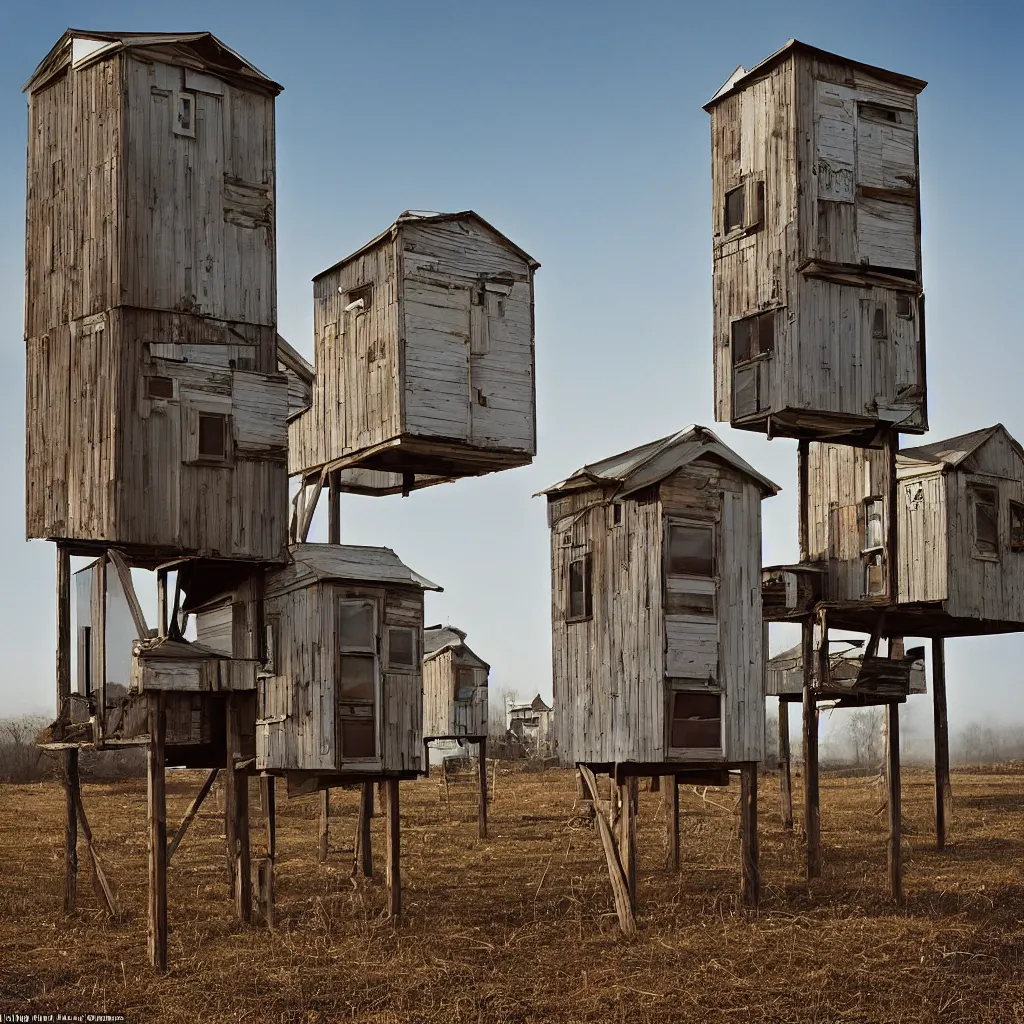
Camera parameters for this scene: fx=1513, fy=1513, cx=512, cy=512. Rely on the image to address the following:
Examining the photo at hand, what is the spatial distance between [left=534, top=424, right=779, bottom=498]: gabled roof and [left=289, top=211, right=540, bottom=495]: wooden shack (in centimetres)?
237

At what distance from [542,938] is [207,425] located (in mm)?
10528

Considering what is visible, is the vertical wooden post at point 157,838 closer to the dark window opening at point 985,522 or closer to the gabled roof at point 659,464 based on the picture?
the gabled roof at point 659,464

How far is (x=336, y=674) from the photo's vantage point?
27.7 meters

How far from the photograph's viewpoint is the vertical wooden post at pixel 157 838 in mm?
23609

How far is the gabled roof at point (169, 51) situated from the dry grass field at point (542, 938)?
49.9 feet

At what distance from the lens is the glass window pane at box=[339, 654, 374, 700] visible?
27.8 meters

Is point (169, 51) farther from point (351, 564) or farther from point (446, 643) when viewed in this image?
point (446, 643)

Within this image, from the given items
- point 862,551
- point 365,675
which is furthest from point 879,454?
point 365,675

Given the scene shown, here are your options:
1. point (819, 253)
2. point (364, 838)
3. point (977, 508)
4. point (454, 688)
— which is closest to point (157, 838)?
point (364, 838)

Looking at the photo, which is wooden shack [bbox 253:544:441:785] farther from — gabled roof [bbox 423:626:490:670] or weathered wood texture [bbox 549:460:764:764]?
gabled roof [bbox 423:626:490:670]

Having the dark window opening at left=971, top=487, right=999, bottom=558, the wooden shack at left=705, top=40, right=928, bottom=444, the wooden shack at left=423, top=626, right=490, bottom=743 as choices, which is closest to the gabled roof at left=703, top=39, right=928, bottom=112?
the wooden shack at left=705, top=40, right=928, bottom=444

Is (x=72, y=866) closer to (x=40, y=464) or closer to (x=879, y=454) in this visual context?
(x=40, y=464)

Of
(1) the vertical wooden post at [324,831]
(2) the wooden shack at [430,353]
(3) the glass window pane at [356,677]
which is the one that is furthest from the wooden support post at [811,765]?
(1) the vertical wooden post at [324,831]

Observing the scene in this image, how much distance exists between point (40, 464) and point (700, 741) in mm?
12759
